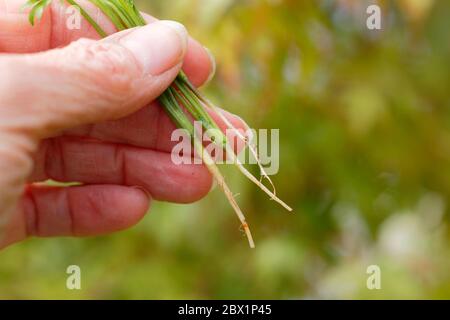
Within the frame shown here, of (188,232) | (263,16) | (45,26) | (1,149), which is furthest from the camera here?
(188,232)


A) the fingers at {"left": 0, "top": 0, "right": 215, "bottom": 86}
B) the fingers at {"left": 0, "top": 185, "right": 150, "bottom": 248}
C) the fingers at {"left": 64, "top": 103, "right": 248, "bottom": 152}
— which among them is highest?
the fingers at {"left": 0, "top": 0, "right": 215, "bottom": 86}

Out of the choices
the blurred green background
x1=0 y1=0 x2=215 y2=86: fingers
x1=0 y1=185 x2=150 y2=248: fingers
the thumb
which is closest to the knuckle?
the thumb

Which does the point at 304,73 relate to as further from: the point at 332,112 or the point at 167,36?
the point at 167,36

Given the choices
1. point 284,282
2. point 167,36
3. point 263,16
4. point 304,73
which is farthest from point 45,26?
point 284,282

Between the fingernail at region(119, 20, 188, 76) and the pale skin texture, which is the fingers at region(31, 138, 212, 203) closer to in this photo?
the pale skin texture

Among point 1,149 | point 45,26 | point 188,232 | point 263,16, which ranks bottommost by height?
point 1,149

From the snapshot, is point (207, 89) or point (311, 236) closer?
point (207, 89)

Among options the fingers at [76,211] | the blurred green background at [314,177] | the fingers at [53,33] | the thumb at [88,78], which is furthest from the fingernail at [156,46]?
the blurred green background at [314,177]
